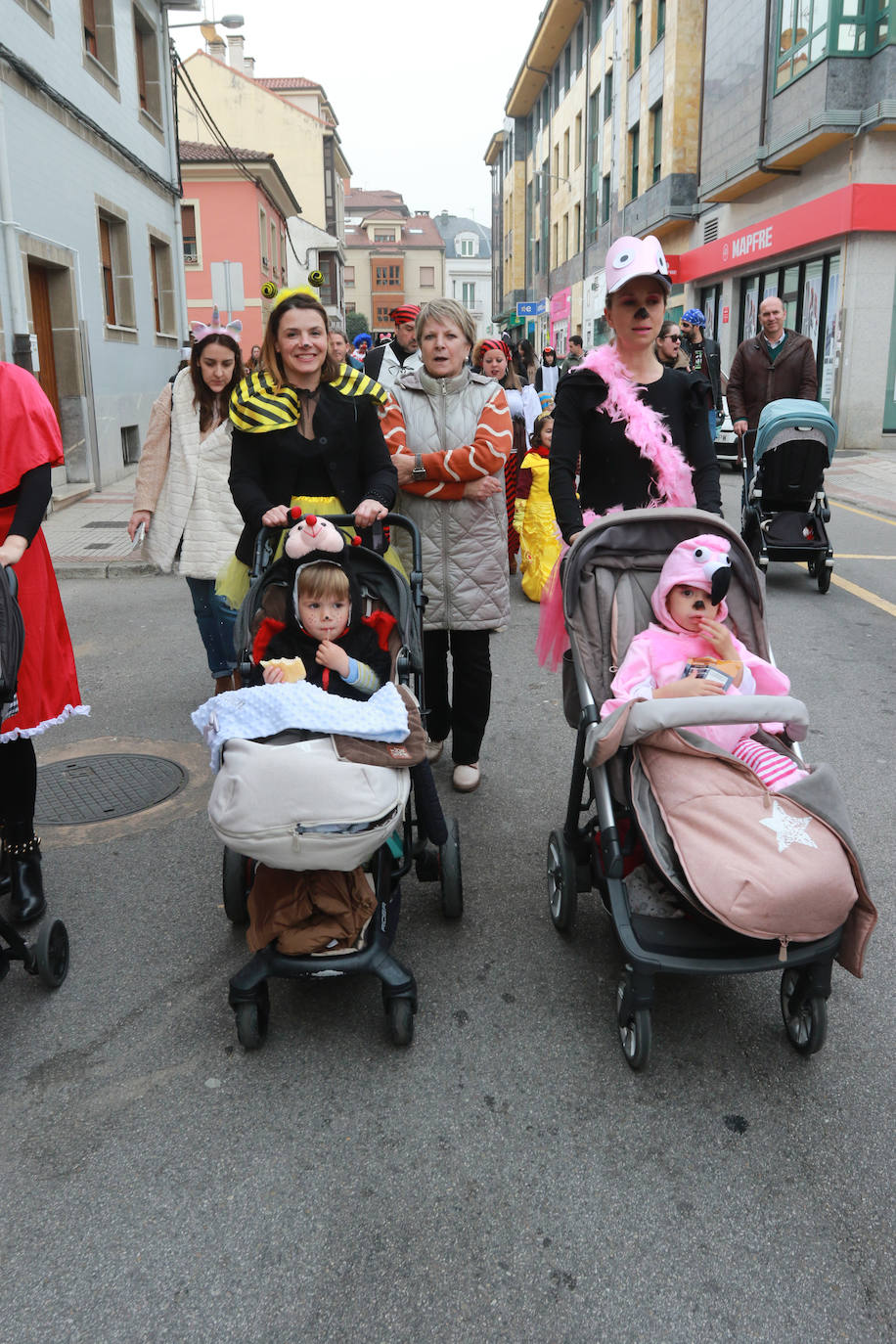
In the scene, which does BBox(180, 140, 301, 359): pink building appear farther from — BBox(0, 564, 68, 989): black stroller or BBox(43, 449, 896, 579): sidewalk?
BBox(0, 564, 68, 989): black stroller

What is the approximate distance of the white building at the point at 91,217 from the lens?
12805 millimetres

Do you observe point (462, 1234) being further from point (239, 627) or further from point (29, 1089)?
point (239, 627)

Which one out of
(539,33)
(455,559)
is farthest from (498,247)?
(455,559)

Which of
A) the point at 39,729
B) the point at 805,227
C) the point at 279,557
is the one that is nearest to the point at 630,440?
the point at 279,557

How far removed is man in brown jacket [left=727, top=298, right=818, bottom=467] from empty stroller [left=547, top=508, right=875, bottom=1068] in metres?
7.01

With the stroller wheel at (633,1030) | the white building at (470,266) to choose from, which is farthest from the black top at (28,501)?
Answer: the white building at (470,266)

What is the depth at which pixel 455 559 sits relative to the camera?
443cm

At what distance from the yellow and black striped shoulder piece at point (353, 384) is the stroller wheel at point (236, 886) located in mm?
1749

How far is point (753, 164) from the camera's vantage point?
2167 cm

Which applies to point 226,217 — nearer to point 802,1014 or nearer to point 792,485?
point 792,485

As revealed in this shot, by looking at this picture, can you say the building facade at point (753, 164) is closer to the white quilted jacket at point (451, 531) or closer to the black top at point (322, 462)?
the white quilted jacket at point (451, 531)

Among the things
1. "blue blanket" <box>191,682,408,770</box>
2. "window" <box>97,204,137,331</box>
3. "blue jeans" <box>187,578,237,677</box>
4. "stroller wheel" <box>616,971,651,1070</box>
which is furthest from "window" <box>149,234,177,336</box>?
"stroller wheel" <box>616,971,651,1070</box>

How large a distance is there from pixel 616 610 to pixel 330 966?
4.56 ft

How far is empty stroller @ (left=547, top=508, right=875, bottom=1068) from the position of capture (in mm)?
2557
